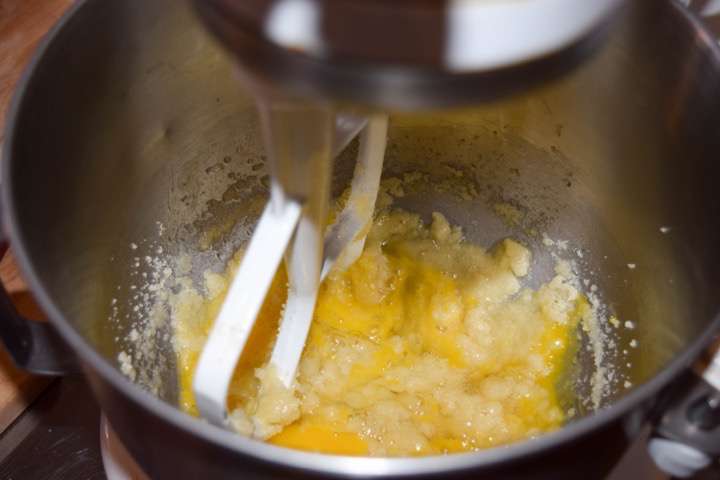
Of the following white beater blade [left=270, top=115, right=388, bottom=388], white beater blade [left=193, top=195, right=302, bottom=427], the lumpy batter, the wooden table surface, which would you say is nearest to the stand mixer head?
white beater blade [left=193, top=195, right=302, bottom=427]

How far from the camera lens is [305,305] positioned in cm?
72

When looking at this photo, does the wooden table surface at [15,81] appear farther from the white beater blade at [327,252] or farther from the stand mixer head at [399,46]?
the stand mixer head at [399,46]

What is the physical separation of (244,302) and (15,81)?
0.57 m

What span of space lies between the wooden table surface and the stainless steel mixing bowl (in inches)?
5.9

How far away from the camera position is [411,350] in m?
0.83

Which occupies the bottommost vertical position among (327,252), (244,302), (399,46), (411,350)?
(411,350)

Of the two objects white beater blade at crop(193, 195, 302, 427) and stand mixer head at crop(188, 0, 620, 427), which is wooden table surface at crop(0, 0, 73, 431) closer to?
white beater blade at crop(193, 195, 302, 427)

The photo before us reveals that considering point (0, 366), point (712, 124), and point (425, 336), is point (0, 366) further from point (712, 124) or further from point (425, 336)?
point (712, 124)

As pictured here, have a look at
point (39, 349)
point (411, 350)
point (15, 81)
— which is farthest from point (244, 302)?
point (15, 81)

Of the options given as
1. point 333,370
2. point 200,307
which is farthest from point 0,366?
point 333,370

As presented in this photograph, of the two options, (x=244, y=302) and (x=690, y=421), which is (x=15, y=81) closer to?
(x=244, y=302)

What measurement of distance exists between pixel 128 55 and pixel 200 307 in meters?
0.26

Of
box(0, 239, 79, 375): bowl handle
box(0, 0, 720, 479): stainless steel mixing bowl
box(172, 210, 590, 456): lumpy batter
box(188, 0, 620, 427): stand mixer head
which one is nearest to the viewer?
box(188, 0, 620, 427): stand mixer head

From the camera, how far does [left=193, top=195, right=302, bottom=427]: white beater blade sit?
0.51 metres
